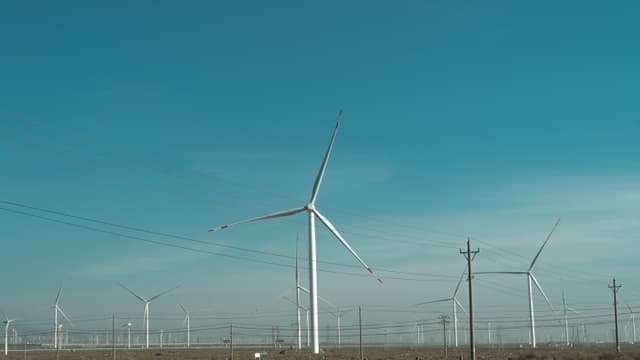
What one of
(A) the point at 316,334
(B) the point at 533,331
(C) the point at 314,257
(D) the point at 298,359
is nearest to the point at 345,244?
(C) the point at 314,257

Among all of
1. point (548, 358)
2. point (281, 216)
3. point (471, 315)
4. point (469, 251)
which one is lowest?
point (548, 358)

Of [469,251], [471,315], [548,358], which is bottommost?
[548,358]

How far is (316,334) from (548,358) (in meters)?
36.9

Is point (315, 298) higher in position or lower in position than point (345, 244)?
lower

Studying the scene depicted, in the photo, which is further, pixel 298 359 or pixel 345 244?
pixel 298 359

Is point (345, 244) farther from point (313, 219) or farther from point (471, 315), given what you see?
point (471, 315)

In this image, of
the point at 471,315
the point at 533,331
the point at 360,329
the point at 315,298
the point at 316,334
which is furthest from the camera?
the point at 533,331

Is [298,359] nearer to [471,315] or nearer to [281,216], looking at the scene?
[281,216]

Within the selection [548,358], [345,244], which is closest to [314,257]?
[345,244]

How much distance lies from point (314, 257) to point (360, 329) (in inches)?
785

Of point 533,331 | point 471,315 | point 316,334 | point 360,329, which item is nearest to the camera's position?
point 471,315

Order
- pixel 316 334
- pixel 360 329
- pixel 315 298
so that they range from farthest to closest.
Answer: pixel 360 329 < pixel 316 334 < pixel 315 298

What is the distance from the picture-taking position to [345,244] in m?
110

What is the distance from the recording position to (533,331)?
185 m
